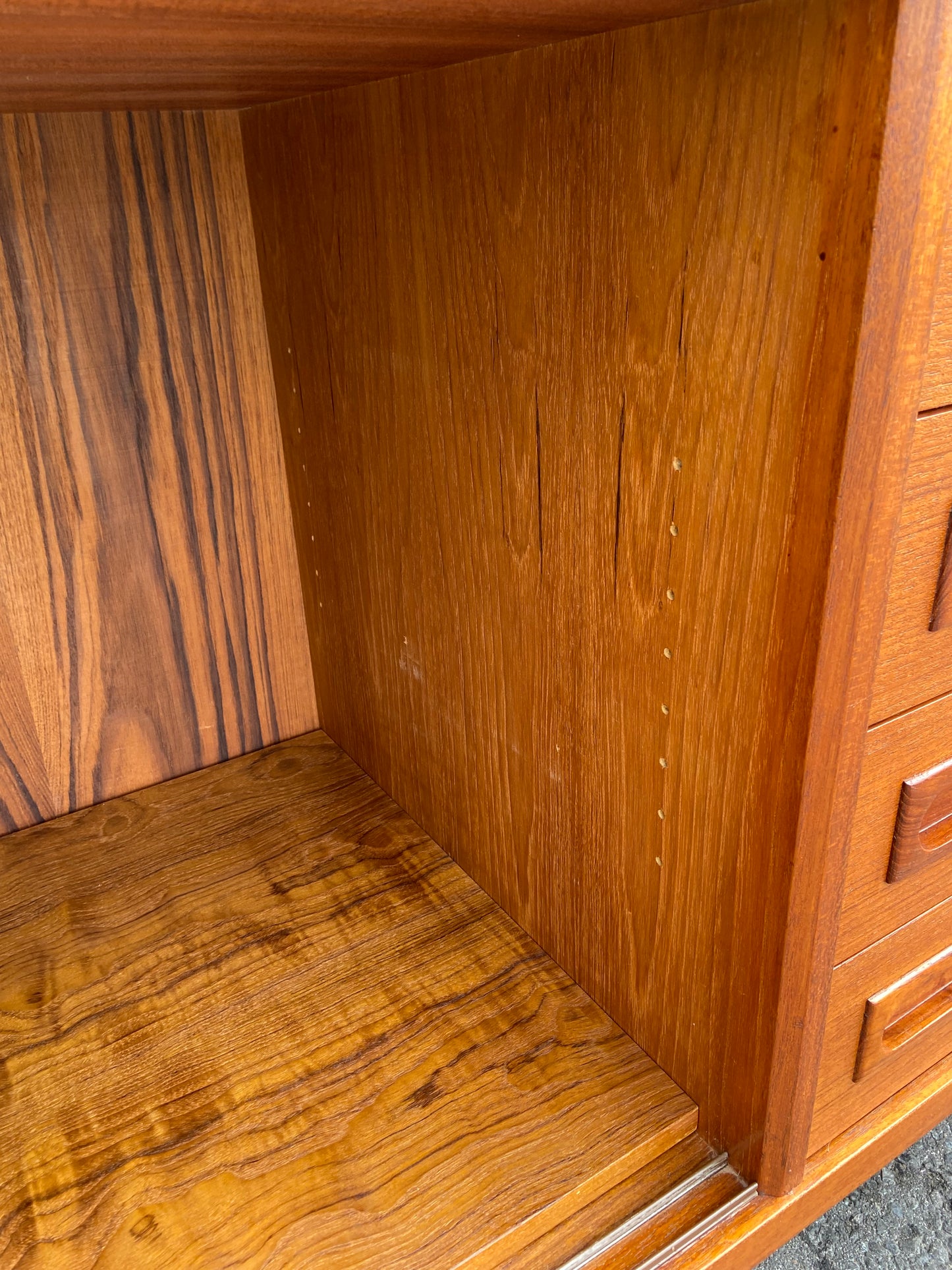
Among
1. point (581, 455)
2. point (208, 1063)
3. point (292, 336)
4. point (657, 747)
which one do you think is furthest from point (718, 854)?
point (292, 336)

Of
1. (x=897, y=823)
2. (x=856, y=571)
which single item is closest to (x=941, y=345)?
(x=856, y=571)

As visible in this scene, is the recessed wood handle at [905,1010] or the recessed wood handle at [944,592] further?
the recessed wood handle at [905,1010]

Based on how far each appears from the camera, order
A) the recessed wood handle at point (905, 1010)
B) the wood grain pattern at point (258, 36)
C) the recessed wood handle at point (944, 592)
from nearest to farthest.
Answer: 1. the wood grain pattern at point (258, 36)
2. the recessed wood handle at point (944, 592)
3. the recessed wood handle at point (905, 1010)

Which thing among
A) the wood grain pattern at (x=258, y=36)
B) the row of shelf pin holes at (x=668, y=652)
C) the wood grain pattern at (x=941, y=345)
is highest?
the wood grain pattern at (x=258, y=36)

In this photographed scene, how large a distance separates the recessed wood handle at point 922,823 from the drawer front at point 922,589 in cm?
5

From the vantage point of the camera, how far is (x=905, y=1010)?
1.78 feet

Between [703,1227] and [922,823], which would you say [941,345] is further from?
[703,1227]

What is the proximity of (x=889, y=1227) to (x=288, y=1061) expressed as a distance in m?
0.43

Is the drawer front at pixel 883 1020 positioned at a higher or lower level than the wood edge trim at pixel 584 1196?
higher

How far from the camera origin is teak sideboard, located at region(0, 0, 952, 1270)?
1.20 ft

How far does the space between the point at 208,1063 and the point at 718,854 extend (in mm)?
331

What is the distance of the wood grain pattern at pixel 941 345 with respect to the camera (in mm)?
345

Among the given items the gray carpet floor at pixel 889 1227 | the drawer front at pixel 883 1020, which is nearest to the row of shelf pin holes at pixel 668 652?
the drawer front at pixel 883 1020

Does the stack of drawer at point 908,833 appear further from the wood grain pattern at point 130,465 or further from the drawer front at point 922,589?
the wood grain pattern at point 130,465
